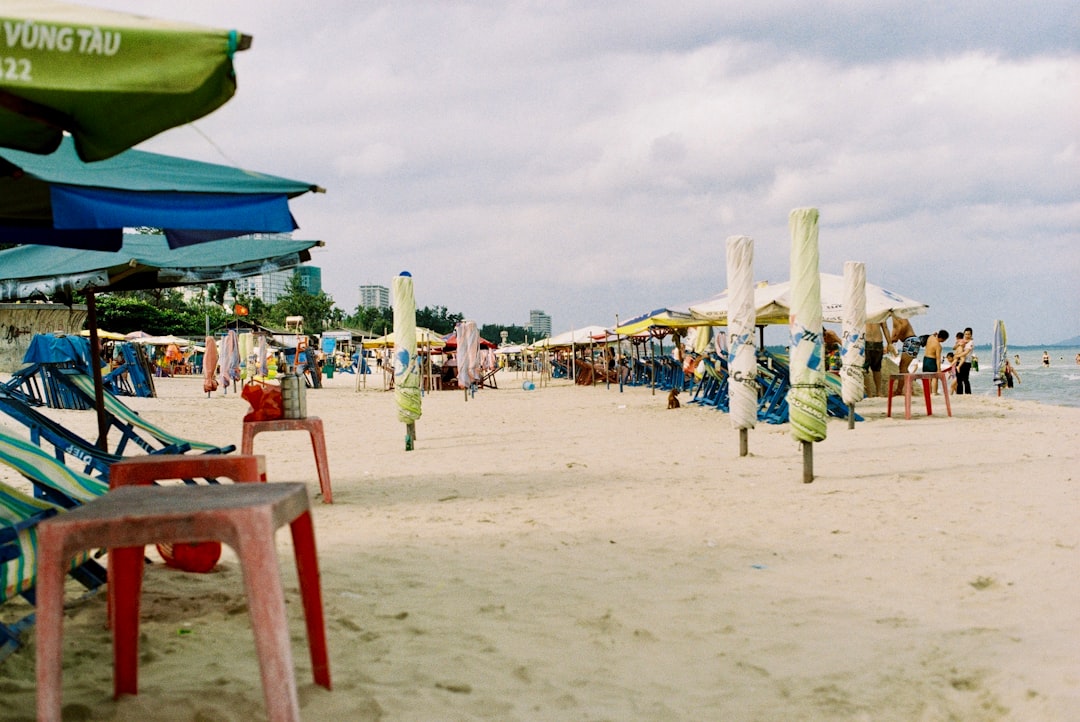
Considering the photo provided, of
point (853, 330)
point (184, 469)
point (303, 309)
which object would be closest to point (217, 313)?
point (303, 309)

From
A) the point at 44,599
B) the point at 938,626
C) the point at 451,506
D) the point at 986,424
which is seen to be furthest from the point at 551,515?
the point at 986,424

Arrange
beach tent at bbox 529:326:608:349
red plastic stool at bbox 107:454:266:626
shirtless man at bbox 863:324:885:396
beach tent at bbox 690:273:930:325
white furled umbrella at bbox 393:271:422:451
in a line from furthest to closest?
1. beach tent at bbox 529:326:608:349
2. shirtless man at bbox 863:324:885:396
3. beach tent at bbox 690:273:930:325
4. white furled umbrella at bbox 393:271:422:451
5. red plastic stool at bbox 107:454:266:626

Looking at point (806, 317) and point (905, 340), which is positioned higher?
point (806, 317)

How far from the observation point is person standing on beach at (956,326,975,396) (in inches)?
628

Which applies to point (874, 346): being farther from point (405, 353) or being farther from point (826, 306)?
point (405, 353)

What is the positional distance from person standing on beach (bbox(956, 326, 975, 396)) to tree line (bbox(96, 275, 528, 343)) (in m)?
16.1

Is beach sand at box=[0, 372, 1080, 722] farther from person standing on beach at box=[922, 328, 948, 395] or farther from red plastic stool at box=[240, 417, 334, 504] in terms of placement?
person standing on beach at box=[922, 328, 948, 395]

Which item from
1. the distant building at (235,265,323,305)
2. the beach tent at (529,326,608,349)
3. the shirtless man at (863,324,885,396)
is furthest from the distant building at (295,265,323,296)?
the shirtless man at (863,324,885,396)

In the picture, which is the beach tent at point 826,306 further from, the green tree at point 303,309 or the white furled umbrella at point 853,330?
the green tree at point 303,309

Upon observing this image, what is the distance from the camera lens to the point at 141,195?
252cm

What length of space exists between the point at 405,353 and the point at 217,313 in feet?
175

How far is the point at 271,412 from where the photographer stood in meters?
5.76

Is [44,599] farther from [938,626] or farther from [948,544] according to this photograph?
[948,544]

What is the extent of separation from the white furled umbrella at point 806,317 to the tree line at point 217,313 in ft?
55.1
